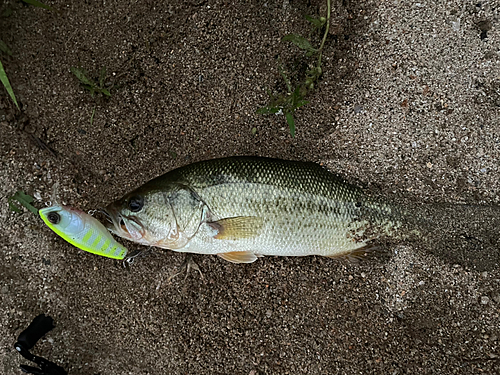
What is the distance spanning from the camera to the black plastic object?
287 cm

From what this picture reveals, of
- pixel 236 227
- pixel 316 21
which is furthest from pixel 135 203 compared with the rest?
pixel 316 21

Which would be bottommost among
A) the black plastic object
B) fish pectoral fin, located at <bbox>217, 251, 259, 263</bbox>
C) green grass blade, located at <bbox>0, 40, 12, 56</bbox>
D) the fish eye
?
the black plastic object

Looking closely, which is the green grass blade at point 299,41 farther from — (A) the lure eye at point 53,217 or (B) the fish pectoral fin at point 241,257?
(A) the lure eye at point 53,217

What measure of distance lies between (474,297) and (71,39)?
165 inches

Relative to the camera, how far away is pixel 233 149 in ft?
10.2

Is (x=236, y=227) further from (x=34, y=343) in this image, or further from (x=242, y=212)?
(x=34, y=343)

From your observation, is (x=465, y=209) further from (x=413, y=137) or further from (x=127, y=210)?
(x=127, y=210)

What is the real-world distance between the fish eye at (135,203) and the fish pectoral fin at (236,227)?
0.56 meters

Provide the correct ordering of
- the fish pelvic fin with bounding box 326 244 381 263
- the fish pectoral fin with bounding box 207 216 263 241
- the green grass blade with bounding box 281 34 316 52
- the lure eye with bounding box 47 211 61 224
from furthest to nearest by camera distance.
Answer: the fish pelvic fin with bounding box 326 244 381 263 < the green grass blade with bounding box 281 34 316 52 < the fish pectoral fin with bounding box 207 216 263 241 < the lure eye with bounding box 47 211 61 224

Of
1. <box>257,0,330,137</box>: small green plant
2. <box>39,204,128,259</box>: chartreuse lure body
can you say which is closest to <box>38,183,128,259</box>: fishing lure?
<box>39,204,128,259</box>: chartreuse lure body

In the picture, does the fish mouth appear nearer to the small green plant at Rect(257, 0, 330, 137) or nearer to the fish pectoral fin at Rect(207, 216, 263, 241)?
the fish pectoral fin at Rect(207, 216, 263, 241)

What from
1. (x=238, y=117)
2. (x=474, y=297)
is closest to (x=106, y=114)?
(x=238, y=117)

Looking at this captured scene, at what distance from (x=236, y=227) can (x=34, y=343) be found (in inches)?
80.6

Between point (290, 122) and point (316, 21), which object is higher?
point (316, 21)
